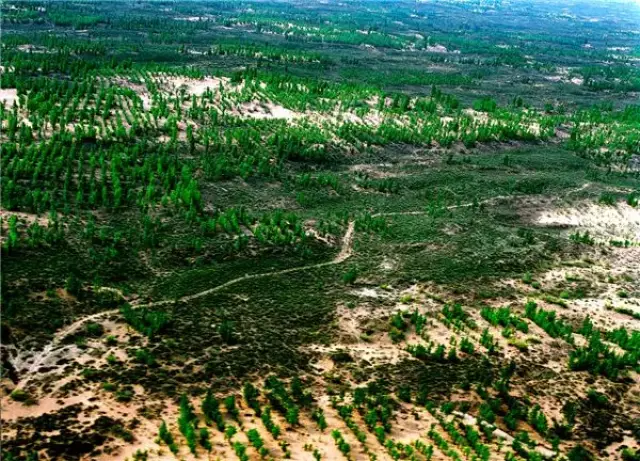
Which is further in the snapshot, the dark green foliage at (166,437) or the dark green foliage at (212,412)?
the dark green foliage at (212,412)

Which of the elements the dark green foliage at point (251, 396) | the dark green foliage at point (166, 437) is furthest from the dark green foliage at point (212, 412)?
the dark green foliage at point (166, 437)

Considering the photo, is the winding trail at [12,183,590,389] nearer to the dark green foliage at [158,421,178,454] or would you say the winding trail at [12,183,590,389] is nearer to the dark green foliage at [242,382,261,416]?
the dark green foliage at [158,421,178,454]

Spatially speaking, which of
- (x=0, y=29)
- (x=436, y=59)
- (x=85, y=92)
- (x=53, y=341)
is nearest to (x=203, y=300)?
(x=53, y=341)

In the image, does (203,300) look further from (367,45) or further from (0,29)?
(367,45)

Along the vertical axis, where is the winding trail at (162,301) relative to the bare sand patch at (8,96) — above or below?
below

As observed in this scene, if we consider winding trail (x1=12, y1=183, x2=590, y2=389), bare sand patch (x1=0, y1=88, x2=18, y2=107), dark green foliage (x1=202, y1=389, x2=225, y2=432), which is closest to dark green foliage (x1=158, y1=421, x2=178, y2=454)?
dark green foliage (x1=202, y1=389, x2=225, y2=432)

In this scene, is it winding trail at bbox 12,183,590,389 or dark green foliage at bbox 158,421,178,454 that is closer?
dark green foliage at bbox 158,421,178,454

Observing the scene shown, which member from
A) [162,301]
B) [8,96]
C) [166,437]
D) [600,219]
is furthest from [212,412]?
[8,96]

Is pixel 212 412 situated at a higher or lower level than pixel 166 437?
lower

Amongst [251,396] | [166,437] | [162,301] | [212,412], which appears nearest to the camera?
[166,437]

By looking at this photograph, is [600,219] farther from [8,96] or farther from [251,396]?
[8,96]

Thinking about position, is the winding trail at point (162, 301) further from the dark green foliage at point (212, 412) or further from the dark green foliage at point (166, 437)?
the dark green foliage at point (212, 412)
